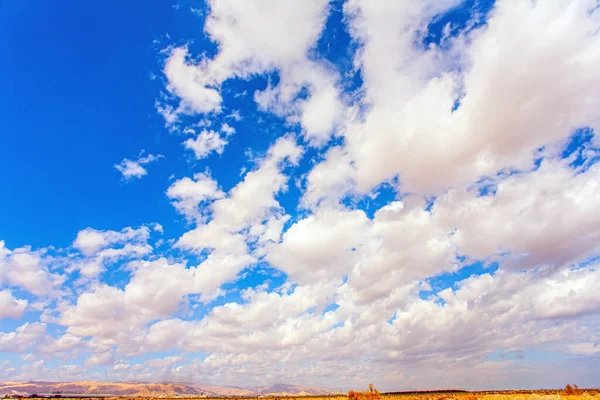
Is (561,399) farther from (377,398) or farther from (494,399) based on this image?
(377,398)

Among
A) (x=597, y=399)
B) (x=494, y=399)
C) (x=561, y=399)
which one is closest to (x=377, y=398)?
(x=494, y=399)

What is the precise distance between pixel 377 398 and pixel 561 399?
24874 millimetres

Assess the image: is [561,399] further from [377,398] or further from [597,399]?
[377,398]

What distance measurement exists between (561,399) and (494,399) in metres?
10.1

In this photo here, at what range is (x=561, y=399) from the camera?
154 feet

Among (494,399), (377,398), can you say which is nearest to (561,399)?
(494,399)

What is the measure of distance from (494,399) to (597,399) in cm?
1368

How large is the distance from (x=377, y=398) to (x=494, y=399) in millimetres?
19183

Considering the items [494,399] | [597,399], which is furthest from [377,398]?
[597,399]

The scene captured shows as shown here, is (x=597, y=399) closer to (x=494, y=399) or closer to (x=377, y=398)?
(x=494, y=399)

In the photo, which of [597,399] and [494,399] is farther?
[494,399]

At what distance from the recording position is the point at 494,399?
54562 millimetres

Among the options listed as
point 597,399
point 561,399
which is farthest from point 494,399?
point 597,399
